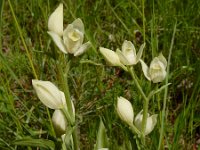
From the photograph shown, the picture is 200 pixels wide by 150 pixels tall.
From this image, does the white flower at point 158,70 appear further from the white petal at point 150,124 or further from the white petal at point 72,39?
the white petal at point 72,39

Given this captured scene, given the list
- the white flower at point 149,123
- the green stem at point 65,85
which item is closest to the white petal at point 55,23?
the green stem at point 65,85

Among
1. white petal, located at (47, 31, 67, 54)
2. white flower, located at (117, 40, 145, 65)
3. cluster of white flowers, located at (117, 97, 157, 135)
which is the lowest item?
cluster of white flowers, located at (117, 97, 157, 135)

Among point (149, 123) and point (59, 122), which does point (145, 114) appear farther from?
point (59, 122)

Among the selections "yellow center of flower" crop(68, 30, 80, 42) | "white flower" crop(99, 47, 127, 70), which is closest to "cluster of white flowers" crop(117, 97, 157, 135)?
"white flower" crop(99, 47, 127, 70)

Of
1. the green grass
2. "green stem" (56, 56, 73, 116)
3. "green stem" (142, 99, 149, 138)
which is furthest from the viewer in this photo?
the green grass

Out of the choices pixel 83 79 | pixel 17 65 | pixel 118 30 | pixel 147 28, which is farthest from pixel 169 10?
pixel 17 65

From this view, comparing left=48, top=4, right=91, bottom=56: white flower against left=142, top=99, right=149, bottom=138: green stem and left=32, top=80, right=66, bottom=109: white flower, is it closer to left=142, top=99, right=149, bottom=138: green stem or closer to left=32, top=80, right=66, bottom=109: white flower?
left=32, top=80, right=66, bottom=109: white flower

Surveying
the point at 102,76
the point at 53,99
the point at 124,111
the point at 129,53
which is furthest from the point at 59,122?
the point at 102,76
